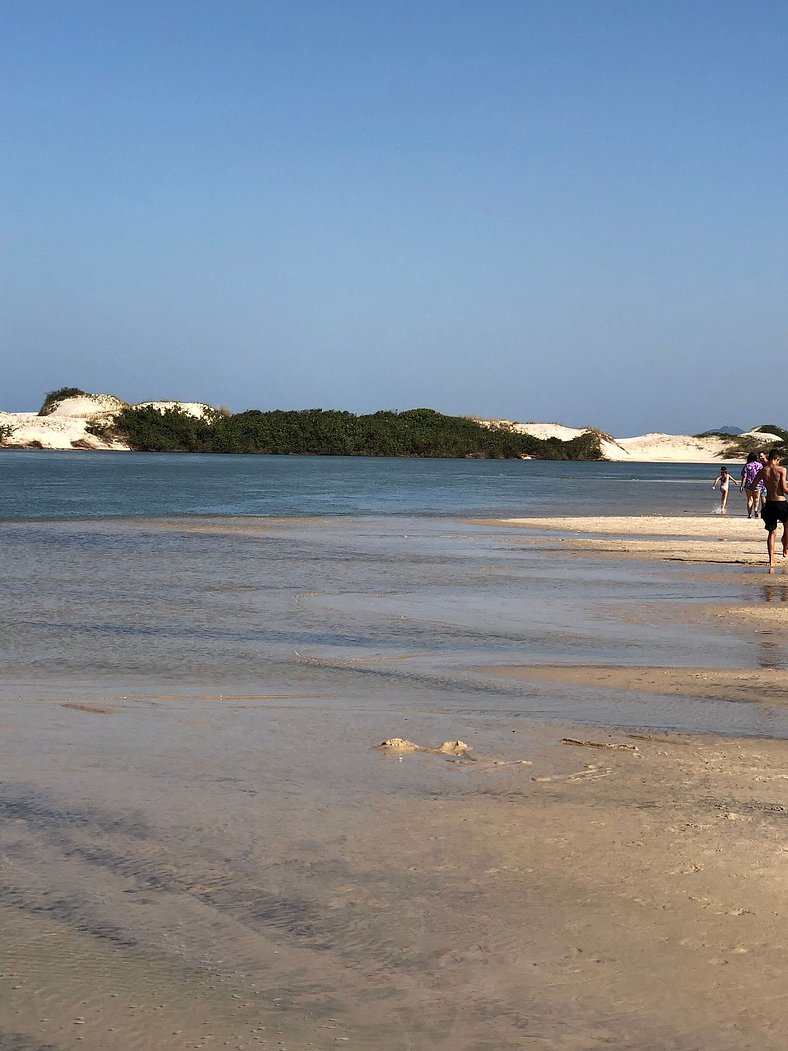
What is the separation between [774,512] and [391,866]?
611 inches

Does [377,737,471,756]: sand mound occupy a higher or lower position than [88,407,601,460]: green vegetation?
lower

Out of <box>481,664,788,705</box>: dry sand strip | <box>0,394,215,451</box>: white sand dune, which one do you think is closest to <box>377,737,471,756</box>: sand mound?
<box>481,664,788,705</box>: dry sand strip

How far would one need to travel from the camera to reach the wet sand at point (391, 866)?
362 cm

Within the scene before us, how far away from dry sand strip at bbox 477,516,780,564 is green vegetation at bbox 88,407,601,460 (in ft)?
461

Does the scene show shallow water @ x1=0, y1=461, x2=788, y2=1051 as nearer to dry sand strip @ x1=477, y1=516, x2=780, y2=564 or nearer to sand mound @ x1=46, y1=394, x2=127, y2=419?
dry sand strip @ x1=477, y1=516, x2=780, y2=564

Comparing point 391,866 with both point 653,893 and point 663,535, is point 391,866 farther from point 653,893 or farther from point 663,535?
point 663,535

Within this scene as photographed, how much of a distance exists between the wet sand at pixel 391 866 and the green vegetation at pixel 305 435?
162384mm

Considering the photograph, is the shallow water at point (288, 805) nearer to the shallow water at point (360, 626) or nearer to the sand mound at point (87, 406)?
the shallow water at point (360, 626)

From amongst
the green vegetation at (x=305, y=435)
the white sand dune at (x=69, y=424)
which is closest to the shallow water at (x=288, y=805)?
the white sand dune at (x=69, y=424)

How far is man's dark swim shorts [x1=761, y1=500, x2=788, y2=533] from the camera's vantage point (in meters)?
18.9

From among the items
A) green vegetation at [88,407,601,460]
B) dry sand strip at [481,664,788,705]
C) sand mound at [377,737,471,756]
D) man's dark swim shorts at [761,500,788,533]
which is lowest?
dry sand strip at [481,664,788,705]

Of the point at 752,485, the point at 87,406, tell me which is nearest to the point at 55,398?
the point at 87,406

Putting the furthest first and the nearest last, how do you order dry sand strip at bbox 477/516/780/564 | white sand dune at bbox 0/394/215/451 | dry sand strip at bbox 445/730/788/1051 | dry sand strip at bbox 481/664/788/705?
white sand dune at bbox 0/394/215/451 → dry sand strip at bbox 477/516/780/564 → dry sand strip at bbox 481/664/788/705 → dry sand strip at bbox 445/730/788/1051

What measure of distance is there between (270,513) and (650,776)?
3093cm
